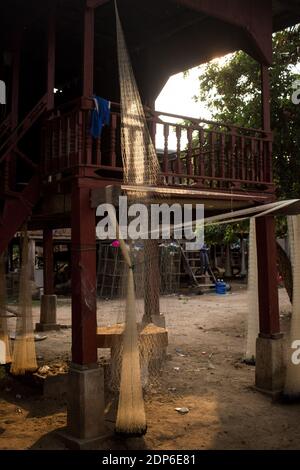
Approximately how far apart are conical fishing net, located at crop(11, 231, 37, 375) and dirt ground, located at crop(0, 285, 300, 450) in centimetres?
34

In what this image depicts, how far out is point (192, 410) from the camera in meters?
7.05

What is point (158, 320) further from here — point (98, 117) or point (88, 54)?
point (88, 54)

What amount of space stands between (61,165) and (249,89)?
29.0 ft

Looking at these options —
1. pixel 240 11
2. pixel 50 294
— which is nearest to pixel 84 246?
pixel 240 11

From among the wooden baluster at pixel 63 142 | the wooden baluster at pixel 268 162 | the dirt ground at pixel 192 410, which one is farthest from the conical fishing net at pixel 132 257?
the wooden baluster at pixel 268 162

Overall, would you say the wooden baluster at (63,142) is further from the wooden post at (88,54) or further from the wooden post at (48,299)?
the wooden post at (48,299)

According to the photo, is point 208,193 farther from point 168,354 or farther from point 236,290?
point 236,290

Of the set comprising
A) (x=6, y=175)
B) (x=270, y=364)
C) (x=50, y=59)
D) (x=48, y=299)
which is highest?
(x=50, y=59)

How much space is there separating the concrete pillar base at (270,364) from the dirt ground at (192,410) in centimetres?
21

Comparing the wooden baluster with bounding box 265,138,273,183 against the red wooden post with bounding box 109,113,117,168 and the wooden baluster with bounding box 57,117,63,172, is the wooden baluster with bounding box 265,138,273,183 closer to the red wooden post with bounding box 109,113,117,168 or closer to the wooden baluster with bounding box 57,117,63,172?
the red wooden post with bounding box 109,113,117,168

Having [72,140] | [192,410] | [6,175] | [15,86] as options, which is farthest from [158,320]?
[15,86]

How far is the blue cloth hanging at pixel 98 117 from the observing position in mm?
5941

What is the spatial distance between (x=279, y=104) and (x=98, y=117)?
755 cm

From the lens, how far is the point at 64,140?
20.7 ft
